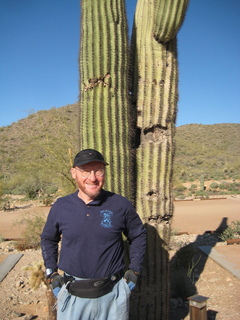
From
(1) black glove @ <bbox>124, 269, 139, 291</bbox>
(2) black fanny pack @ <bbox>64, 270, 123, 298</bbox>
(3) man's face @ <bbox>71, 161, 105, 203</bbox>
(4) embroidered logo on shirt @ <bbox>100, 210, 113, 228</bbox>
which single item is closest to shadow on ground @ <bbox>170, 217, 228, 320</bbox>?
(1) black glove @ <bbox>124, 269, 139, 291</bbox>

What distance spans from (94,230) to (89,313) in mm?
680

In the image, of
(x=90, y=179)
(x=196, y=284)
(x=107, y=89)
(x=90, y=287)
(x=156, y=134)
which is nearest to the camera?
(x=90, y=287)

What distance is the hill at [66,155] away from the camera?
13625 millimetres

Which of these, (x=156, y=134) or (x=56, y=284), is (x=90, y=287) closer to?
(x=56, y=284)

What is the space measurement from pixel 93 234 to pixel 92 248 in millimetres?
115

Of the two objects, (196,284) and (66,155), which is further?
(66,155)

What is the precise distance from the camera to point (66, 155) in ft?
30.7

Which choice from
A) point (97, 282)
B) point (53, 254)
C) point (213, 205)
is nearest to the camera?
Answer: point (97, 282)

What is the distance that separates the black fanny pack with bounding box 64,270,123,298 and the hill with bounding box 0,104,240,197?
580cm

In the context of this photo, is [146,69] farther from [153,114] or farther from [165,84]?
[153,114]

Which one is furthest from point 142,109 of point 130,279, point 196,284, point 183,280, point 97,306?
point 196,284

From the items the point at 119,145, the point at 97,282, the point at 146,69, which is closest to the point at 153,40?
the point at 146,69

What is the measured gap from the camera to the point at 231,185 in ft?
82.5

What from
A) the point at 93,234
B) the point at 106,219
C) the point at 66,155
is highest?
the point at 66,155
